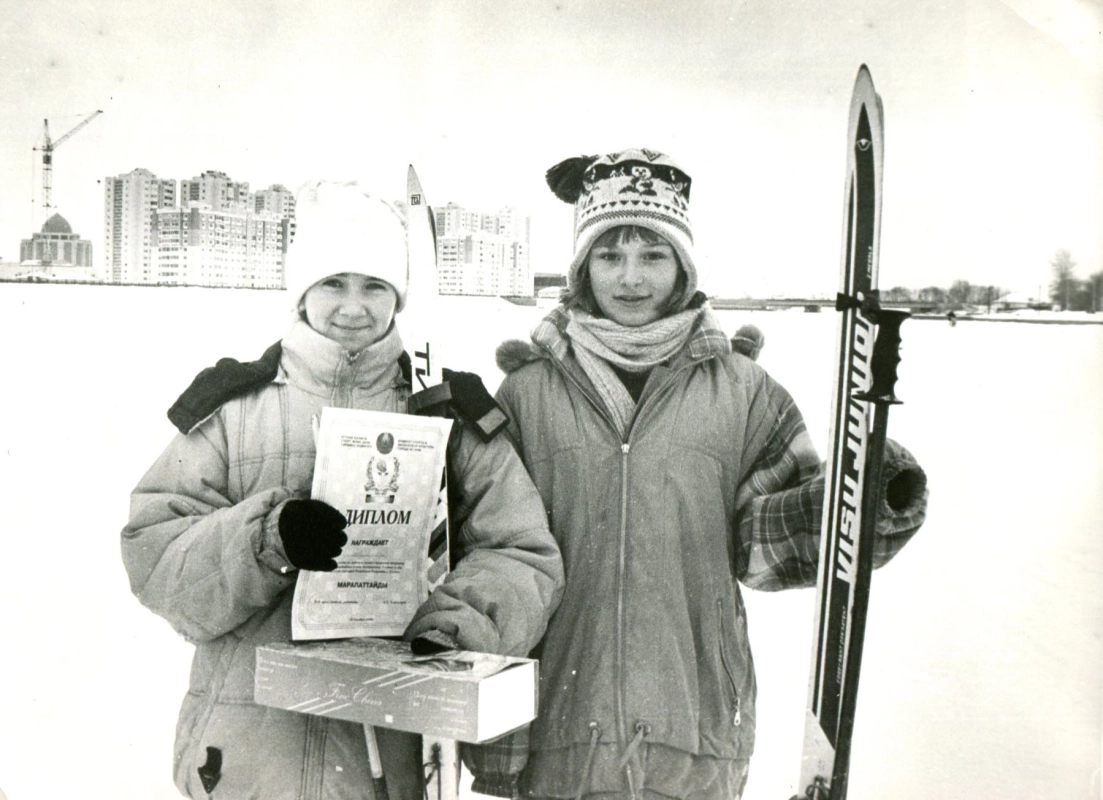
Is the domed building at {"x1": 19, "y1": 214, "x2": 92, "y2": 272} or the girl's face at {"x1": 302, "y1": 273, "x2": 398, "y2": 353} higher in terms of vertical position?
the domed building at {"x1": 19, "y1": 214, "x2": 92, "y2": 272}

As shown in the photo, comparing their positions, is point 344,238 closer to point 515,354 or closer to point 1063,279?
point 515,354

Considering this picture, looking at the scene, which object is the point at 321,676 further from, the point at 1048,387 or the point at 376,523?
the point at 1048,387

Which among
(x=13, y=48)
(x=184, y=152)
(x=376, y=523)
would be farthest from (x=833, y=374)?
(x=13, y=48)

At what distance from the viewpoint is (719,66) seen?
2.20m

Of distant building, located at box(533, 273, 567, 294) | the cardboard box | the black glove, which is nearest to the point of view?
the cardboard box

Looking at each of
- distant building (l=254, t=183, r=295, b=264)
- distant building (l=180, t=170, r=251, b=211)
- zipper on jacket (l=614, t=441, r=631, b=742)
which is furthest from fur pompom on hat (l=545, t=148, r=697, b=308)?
distant building (l=180, t=170, r=251, b=211)

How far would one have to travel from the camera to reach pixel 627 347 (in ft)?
7.09

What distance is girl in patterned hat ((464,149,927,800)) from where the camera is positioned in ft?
7.02

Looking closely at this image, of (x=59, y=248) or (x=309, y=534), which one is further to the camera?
(x=59, y=248)

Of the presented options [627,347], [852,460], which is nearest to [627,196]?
[627,347]

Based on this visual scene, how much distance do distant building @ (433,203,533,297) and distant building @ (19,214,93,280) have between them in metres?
0.78

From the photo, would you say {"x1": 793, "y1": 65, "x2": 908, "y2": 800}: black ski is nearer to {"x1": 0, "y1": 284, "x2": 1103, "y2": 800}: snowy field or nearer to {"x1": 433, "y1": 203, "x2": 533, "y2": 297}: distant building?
{"x1": 0, "y1": 284, "x2": 1103, "y2": 800}: snowy field

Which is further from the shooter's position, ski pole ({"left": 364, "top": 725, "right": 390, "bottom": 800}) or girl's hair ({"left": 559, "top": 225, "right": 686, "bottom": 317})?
girl's hair ({"left": 559, "top": 225, "right": 686, "bottom": 317})

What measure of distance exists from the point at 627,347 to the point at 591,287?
0.16 meters
